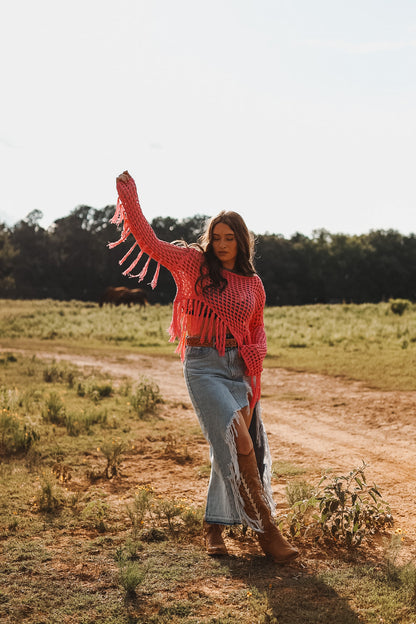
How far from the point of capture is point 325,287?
63844 millimetres

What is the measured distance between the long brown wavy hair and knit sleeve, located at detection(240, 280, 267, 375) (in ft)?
0.72

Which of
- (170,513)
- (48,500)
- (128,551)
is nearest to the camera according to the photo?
(128,551)

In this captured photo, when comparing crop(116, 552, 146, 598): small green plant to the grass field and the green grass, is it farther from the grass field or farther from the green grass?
the green grass

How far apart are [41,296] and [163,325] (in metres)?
36.2

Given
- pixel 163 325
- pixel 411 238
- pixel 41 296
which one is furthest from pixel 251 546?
pixel 411 238

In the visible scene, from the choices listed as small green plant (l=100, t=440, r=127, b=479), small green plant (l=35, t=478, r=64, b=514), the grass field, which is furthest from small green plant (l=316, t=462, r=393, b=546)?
small green plant (l=100, t=440, r=127, b=479)

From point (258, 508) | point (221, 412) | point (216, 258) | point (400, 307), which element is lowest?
point (258, 508)

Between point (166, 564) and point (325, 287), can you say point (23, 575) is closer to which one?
point (166, 564)

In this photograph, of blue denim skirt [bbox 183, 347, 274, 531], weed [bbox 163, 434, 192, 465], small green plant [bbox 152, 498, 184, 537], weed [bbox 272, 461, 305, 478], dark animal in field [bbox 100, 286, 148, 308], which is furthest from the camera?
dark animal in field [bbox 100, 286, 148, 308]

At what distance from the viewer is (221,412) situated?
3914 millimetres

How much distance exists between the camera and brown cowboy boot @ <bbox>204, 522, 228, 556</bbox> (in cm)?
408

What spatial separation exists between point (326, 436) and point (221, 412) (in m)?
4.24

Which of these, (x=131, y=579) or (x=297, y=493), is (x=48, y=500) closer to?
(x=131, y=579)

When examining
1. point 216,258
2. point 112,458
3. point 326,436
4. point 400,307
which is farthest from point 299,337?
point 216,258
